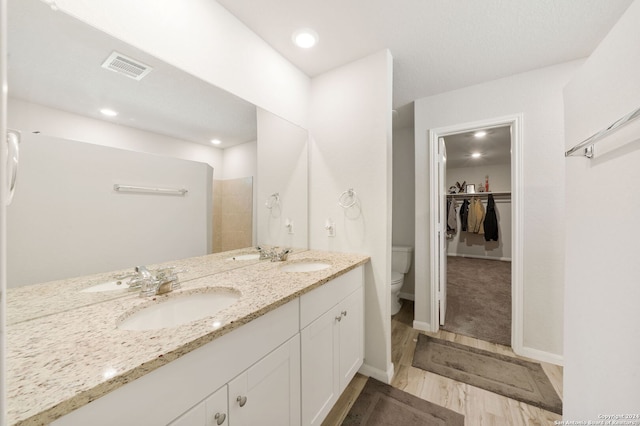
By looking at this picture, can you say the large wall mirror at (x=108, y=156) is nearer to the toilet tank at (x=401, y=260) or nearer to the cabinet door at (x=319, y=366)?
the cabinet door at (x=319, y=366)

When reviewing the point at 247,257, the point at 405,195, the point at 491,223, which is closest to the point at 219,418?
the point at 247,257

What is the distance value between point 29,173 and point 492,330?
3.27m

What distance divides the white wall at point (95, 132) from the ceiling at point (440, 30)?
35.4 inches

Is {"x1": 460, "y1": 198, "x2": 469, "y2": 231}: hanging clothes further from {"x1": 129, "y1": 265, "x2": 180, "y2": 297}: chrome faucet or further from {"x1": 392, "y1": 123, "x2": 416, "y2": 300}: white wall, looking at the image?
{"x1": 129, "y1": 265, "x2": 180, "y2": 297}: chrome faucet

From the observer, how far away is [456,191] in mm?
5828

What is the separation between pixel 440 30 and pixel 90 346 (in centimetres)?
223

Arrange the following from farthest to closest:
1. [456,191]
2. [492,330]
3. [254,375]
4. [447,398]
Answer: [456,191] → [492,330] → [447,398] → [254,375]

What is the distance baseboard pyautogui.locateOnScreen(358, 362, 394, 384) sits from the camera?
163 centimetres

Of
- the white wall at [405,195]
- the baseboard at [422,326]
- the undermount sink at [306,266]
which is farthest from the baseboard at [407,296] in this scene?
the undermount sink at [306,266]

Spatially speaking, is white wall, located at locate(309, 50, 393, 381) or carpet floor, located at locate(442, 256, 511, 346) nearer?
white wall, located at locate(309, 50, 393, 381)

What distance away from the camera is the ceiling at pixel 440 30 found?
51.8 inches

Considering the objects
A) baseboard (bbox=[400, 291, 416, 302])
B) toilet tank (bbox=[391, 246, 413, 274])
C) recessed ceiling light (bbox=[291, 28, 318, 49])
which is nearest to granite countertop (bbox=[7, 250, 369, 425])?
recessed ceiling light (bbox=[291, 28, 318, 49])

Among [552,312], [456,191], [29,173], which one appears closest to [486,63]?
[552,312]

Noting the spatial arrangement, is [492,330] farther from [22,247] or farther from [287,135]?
[22,247]
